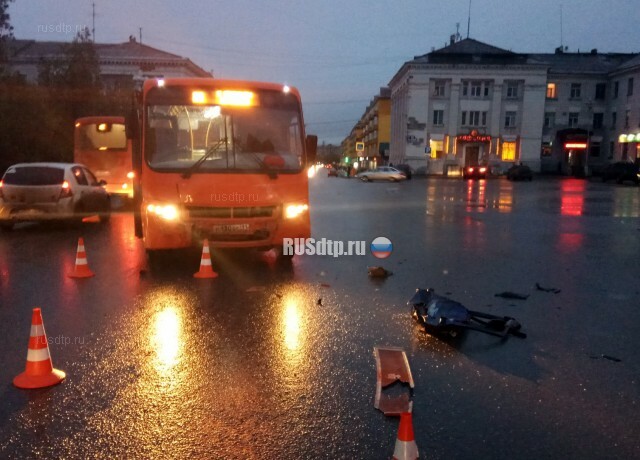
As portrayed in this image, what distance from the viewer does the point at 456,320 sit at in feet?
18.3

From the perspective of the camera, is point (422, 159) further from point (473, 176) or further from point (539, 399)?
point (539, 399)

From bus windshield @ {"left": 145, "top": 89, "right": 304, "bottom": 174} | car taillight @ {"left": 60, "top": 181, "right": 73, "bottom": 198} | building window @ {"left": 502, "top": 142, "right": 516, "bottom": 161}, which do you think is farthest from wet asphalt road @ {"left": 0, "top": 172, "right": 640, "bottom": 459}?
building window @ {"left": 502, "top": 142, "right": 516, "bottom": 161}

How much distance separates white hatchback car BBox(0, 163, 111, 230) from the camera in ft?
41.0

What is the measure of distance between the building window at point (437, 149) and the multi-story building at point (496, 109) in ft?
0.38

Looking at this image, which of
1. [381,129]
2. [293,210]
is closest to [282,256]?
[293,210]

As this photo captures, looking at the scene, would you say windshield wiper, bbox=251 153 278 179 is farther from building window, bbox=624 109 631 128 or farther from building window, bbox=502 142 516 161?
building window, bbox=624 109 631 128

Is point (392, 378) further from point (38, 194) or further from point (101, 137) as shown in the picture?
point (101, 137)

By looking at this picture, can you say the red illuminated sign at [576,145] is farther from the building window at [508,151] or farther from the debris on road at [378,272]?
the debris on road at [378,272]

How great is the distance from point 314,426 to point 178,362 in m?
1.60

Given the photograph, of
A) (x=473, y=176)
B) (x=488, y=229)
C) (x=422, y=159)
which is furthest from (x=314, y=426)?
(x=422, y=159)

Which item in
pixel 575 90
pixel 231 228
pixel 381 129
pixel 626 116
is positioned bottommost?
pixel 231 228

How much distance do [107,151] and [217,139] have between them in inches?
507

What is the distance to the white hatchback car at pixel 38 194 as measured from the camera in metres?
12.5
